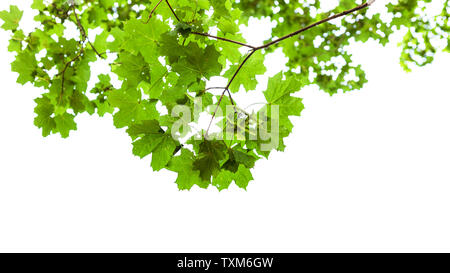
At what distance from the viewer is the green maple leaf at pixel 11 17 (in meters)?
1.81

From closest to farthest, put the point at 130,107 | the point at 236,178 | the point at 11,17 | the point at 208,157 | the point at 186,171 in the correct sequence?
1. the point at 208,157
2. the point at 186,171
3. the point at 236,178
4. the point at 130,107
5. the point at 11,17

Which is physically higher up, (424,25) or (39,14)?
(424,25)

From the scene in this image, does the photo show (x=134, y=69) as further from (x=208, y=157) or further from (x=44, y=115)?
(x=44, y=115)

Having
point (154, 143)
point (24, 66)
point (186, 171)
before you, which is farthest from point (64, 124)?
point (186, 171)

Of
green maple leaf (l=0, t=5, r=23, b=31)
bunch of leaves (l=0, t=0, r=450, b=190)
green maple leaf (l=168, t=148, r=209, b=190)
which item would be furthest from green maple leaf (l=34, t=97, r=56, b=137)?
green maple leaf (l=168, t=148, r=209, b=190)

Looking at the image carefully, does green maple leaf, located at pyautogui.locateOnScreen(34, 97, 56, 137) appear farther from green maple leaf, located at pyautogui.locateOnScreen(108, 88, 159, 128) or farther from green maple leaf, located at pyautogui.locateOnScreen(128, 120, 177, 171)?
green maple leaf, located at pyautogui.locateOnScreen(128, 120, 177, 171)

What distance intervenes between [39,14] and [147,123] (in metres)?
1.80

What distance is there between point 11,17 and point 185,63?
1499mm

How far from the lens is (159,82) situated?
1.38 metres

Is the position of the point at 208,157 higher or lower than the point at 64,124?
lower

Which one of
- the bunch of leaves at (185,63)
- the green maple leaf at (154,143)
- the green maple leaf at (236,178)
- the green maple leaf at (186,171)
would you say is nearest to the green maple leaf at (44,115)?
the bunch of leaves at (185,63)

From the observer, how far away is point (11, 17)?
183 centimetres

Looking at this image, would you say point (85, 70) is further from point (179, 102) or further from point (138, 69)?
point (179, 102)

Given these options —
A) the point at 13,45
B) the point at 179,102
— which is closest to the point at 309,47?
the point at 179,102
